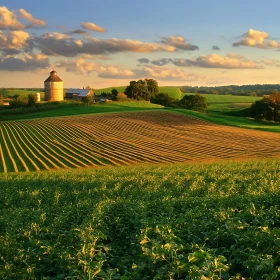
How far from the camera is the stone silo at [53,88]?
161375 millimetres

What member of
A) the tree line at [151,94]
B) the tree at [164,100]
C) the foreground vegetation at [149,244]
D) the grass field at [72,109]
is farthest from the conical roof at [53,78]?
the foreground vegetation at [149,244]

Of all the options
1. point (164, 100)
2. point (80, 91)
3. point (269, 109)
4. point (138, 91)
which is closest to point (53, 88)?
point (80, 91)

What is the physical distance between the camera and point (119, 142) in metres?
60.6

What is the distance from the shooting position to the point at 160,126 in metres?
79.7

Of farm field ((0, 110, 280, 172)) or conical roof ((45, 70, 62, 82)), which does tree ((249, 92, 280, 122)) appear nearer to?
farm field ((0, 110, 280, 172))

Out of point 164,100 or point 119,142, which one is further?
point 164,100

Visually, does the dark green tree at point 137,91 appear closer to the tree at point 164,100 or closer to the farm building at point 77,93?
the tree at point 164,100

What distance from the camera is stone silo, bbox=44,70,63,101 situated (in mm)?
161375

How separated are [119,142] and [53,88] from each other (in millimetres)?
109175

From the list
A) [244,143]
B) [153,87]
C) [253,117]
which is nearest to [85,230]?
[244,143]

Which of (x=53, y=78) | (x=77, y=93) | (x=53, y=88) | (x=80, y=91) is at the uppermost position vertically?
(x=53, y=78)

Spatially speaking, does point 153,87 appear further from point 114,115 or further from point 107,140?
point 107,140

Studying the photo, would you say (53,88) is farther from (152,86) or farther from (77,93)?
(152,86)

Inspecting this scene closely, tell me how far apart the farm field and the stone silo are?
78.8m
